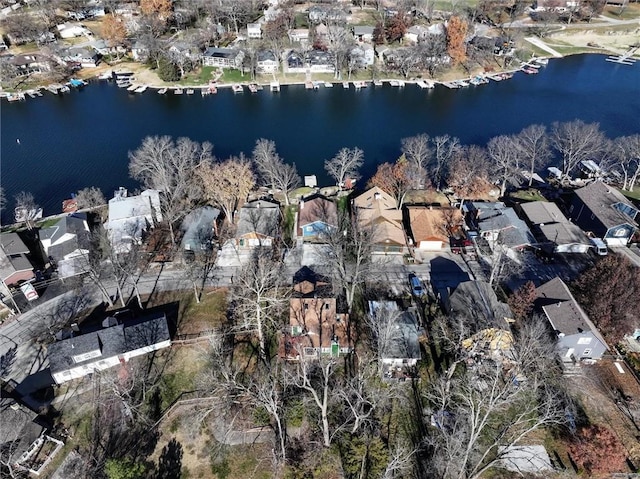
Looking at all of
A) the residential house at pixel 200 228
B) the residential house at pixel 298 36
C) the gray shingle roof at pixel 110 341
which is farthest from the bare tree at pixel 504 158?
the residential house at pixel 298 36

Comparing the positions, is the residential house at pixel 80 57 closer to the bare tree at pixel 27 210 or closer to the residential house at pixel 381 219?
the bare tree at pixel 27 210

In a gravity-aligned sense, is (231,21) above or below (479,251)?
above

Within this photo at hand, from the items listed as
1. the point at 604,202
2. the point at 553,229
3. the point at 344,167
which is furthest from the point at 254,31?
the point at 604,202

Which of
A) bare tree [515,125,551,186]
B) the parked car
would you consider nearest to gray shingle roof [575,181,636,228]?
bare tree [515,125,551,186]

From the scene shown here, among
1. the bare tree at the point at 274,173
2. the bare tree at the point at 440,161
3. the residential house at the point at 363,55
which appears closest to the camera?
the bare tree at the point at 274,173

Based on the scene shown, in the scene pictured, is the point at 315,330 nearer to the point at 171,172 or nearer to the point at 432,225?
the point at 432,225

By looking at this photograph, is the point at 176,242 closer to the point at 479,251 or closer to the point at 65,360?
the point at 65,360

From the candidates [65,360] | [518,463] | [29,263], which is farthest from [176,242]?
[518,463]
